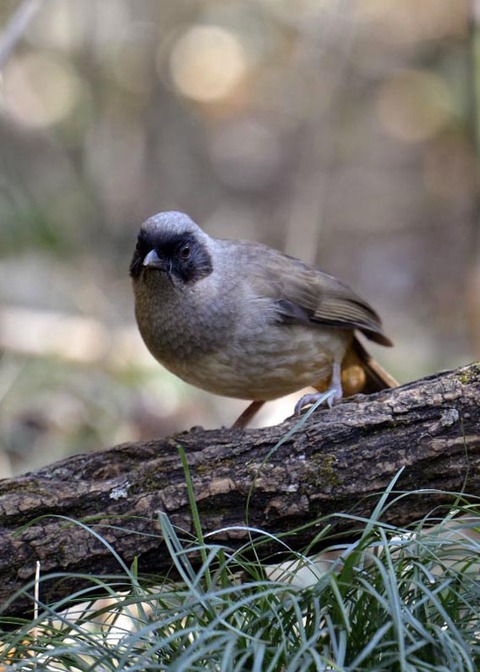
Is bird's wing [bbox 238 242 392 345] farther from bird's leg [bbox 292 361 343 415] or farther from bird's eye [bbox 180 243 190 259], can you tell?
bird's eye [bbox 180 243 190 259]

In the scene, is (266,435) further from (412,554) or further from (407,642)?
(407,642)

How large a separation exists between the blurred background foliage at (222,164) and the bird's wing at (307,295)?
1.98 m

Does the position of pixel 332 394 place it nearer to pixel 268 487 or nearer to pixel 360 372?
pixel 360 372

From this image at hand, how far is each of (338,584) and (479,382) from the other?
3.51 feet

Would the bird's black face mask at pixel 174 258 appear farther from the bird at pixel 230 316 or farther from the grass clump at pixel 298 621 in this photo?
the grass clump at pixel 298 621

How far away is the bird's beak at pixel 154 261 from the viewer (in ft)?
14.4

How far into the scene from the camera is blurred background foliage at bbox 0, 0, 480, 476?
7590 millimetres

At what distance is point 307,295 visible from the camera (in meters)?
4.89

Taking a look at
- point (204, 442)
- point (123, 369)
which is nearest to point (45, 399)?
point (123, 369)

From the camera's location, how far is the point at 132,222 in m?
10.5

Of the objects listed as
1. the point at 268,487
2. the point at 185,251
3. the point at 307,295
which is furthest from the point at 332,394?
the point at 268,487

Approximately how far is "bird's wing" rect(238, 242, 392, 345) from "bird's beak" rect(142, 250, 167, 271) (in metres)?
0.49

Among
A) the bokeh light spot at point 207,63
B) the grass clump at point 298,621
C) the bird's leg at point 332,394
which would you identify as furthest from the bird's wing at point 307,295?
the bokeh light spot at point 207,63

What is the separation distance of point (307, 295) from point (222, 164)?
288 inches
